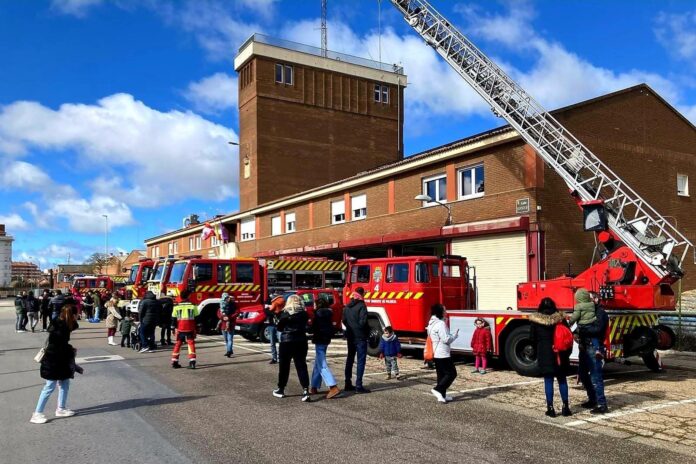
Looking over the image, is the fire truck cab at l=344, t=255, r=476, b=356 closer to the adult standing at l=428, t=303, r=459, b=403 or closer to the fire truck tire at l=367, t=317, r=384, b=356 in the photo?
the fire truck tire at l=367, t=317, r=384, b=356

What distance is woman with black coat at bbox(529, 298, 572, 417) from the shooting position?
7.53 m

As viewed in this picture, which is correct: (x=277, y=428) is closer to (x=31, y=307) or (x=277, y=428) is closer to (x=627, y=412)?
(x=627, y=412)

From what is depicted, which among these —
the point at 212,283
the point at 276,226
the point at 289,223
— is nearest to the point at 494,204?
the point at 212,283

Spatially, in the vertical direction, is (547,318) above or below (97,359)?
above

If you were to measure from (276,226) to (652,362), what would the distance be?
2665 centimetres

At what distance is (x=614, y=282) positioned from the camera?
11.0 m

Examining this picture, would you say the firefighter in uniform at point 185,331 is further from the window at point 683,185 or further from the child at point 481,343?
the window at point 683,185

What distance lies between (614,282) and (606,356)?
172 cm

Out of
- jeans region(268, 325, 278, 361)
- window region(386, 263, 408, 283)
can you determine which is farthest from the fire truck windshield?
window region(386, 263, 408, 283)

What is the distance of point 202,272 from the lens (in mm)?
18922

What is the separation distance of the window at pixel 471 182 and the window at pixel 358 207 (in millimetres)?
6528

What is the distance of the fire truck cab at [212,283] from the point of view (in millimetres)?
18719

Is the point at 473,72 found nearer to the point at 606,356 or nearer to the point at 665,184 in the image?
the point at 665,184

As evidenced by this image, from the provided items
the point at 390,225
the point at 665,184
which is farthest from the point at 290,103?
the point at 665,184
